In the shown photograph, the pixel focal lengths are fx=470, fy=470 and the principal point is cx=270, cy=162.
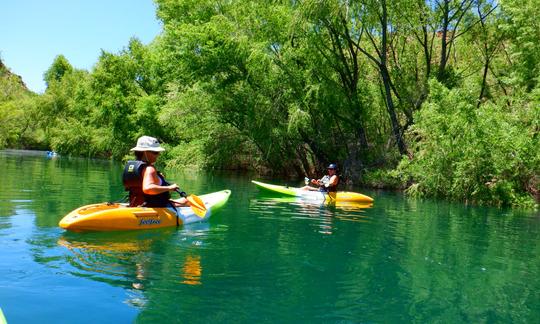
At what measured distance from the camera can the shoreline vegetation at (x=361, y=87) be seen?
17.7 metres

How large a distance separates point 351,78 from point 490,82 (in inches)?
346

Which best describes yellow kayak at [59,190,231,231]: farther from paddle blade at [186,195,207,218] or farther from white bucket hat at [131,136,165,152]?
white bucket hat at [131,136,165,152]

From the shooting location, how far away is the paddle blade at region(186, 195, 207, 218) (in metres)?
9.05

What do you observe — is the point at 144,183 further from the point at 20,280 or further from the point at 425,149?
the point at 425,149

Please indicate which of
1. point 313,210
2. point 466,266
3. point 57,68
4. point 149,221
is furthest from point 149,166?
point 57,68

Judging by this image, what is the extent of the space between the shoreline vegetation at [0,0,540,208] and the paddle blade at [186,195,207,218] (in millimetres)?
10818

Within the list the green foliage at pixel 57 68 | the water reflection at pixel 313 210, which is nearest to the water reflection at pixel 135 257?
the water reflection at pixel 313 210

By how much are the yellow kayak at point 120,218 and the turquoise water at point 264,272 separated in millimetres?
152

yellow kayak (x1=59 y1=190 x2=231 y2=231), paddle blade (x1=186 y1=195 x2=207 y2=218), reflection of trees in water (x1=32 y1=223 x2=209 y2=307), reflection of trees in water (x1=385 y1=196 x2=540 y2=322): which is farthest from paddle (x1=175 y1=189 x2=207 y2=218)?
reflection of trees in water (x1=385 y1=196 x2=540 y2=322)

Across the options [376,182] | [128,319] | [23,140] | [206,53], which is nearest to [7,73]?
[23,140]

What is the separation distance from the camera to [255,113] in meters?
23.5

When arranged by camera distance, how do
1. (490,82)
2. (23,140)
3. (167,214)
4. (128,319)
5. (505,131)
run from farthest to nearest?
1. (23,140)
2. (490,82)
3. (505,131)
4. (167,214)
5. (128,319)

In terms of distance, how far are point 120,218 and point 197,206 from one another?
6.48ft

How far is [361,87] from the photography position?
23.9 m
